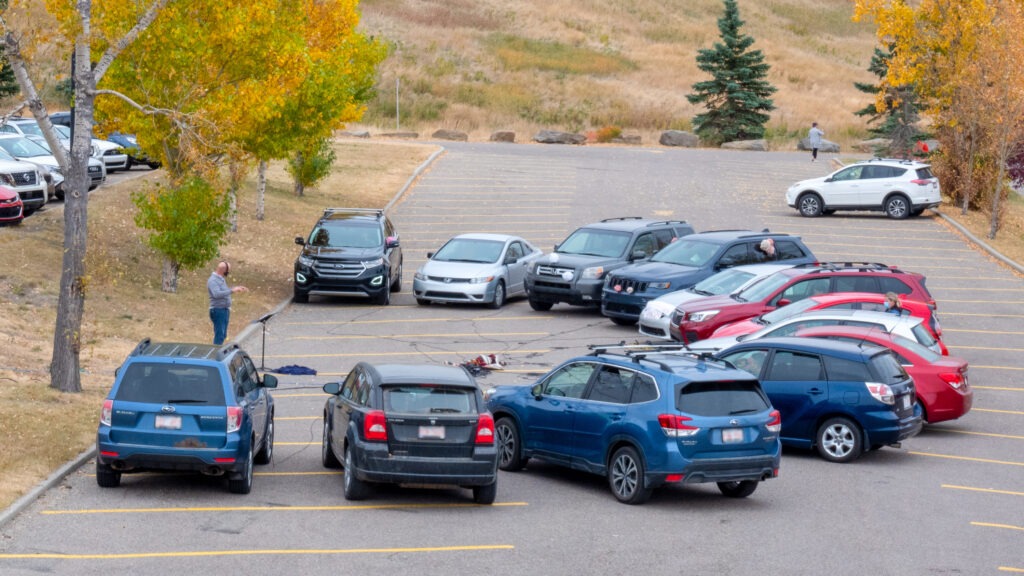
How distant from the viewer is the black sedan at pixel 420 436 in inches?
502

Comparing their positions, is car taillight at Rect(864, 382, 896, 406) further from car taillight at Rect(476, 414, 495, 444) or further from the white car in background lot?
the white car in background lot

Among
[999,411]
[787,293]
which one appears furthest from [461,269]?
[999,411]

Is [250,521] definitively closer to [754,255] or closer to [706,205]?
[754,255]

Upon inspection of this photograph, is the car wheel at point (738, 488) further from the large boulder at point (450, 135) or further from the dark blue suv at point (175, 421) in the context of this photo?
the large boulder at point (450, 135)

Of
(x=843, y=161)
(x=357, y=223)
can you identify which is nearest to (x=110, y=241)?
(x=357, y=223)

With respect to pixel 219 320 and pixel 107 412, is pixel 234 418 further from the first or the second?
pixel 219 320

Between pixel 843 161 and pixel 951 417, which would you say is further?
pixel 843 161

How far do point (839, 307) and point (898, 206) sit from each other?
19.7m

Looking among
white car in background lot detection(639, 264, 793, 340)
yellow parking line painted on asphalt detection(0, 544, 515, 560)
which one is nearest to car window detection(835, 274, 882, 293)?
white car in background lot detection(639, 264, 793, 340)

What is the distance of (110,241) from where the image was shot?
2808cm

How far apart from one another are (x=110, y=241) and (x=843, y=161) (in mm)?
34283

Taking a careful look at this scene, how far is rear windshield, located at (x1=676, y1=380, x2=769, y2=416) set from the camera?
43.7 feet

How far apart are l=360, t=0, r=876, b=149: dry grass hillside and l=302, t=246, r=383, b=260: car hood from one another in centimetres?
3349

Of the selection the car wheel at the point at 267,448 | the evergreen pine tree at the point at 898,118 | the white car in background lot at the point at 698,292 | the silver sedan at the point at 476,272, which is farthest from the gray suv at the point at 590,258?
the evergreen pine tree at the point at 898,118
